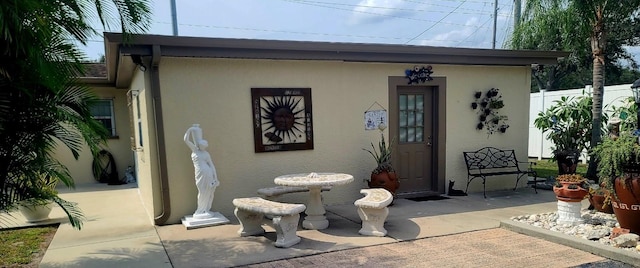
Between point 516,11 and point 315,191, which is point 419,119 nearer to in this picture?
point 315,191

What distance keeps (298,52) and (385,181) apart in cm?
241

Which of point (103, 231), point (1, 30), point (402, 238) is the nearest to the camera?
point (1, 30)

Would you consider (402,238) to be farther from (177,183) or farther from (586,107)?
(586,107)

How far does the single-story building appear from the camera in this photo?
5340mm

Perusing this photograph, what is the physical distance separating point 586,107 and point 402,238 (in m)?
6.61

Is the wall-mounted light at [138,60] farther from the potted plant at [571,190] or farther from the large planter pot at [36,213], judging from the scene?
the potted plant at [571,190]

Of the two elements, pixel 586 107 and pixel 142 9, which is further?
pixel 586 107

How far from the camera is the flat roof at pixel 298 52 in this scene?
4914 mm

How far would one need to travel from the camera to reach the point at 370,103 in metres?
6.54

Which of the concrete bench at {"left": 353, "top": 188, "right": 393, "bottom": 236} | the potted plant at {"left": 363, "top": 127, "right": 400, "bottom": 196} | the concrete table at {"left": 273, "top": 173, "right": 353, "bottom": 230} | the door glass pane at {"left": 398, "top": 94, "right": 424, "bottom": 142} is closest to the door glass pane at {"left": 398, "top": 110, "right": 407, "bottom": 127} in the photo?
the door glass pane at {"left": 398, "top": 94, "right": 424, "bottom": 142}

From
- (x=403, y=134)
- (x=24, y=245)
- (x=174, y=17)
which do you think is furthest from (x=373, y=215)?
(x=174, y=17)

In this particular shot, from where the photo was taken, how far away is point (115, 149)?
10172 millimetres

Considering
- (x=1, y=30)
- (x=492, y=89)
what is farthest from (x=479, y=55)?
(x=1, y=30)

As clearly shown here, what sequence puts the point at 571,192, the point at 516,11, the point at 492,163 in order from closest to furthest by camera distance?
the point at 571,192, the point at 492,163, the point at 516,11
